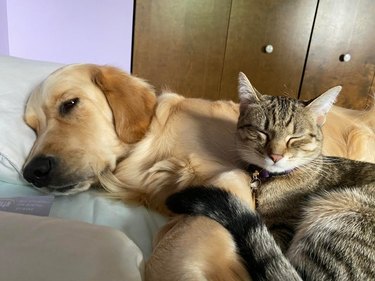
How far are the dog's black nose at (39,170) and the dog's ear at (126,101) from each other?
25cm

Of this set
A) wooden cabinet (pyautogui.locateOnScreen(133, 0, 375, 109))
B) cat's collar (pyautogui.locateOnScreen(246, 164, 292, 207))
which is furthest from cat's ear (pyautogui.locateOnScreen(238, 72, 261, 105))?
wooden cabinet (pyautogui.locateOnScreen(133, 0, 375, 109))

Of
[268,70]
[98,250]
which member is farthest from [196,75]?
[98,250]

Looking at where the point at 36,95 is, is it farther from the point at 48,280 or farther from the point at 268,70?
the point at 268,70

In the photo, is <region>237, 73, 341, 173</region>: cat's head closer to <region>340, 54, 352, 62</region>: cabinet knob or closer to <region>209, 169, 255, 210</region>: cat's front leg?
<region>209, 169, 255, 210</region>: cat's front leg

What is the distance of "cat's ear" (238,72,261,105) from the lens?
3.64 ft

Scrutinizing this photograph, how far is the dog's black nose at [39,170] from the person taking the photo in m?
1.01

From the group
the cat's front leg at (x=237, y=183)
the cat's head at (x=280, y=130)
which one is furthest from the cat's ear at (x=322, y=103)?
the cat's front leg at (x=237, y=183)

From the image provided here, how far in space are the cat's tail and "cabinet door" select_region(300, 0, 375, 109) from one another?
2.29 metres

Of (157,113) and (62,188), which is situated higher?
(157,113)

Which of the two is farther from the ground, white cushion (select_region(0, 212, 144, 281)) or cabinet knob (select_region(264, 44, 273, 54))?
cabinet knob (select_region(264, 44, 273, 54))

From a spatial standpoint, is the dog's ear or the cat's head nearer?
the cat's head

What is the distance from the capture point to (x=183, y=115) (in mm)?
1199

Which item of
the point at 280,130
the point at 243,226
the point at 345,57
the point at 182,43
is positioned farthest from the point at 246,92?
the point at 345,57

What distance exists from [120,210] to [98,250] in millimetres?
388
